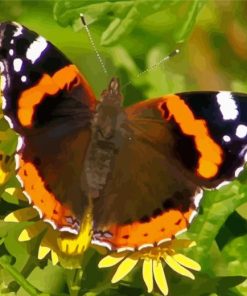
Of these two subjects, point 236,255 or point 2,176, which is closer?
point 2,176

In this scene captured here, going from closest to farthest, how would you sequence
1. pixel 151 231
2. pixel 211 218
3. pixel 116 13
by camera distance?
pixel 151 231 < pixel 211 218 < pixel 116 13

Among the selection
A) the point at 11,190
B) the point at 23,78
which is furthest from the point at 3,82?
the point at 11,190

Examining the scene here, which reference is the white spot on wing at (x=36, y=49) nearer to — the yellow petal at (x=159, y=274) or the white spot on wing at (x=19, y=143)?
the white spot on wing at (x=19, y=143)

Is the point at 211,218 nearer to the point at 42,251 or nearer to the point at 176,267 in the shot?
the point at 176,267

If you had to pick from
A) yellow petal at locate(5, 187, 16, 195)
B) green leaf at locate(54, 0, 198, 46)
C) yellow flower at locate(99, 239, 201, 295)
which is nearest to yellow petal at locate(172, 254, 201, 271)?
yellow flower at locate(99, 239, 201, 295)

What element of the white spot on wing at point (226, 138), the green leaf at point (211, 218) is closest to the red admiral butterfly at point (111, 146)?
the white spot on wing at point (226, 138)

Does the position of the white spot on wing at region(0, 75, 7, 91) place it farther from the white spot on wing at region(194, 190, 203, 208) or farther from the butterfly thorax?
the white spot on wing at region(194, 190, 203, 208)

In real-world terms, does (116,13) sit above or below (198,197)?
above

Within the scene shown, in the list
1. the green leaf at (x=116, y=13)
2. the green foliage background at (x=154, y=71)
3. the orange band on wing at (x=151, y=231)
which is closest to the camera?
the orange band on wing at (x=151, y=231)
